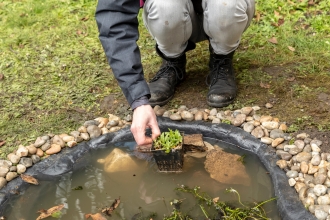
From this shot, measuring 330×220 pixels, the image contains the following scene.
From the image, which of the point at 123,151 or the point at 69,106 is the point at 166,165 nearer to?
the point at 123,151

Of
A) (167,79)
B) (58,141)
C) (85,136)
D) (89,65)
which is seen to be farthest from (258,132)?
(89,65)

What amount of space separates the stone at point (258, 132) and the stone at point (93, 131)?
3.19 ft

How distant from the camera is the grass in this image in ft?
9.87

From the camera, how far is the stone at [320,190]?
7.09 ft

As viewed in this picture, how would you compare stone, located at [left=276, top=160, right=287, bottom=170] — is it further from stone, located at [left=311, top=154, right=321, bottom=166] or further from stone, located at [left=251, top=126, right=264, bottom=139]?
stone, located at [left=251, top=126, right=264, bottom=139]

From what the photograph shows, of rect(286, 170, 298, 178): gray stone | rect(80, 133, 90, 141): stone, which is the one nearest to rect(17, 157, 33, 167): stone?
rect(80, 133, 90, 141): stone

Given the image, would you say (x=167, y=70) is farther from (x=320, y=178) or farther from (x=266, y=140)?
(x=320, y=178)

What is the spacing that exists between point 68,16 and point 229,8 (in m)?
2.46

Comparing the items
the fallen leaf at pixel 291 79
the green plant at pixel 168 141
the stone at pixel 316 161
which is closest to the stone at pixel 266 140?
the stone at pixel 316 161

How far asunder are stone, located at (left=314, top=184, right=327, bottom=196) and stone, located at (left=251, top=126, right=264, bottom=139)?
20.6 inches

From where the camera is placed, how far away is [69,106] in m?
3.19

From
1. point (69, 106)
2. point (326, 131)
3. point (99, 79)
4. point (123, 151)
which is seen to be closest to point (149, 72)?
point (99, 79)

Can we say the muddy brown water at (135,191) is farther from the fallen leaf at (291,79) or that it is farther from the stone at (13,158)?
the fallen leaf at (291,79)

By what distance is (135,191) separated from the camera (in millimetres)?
2455
